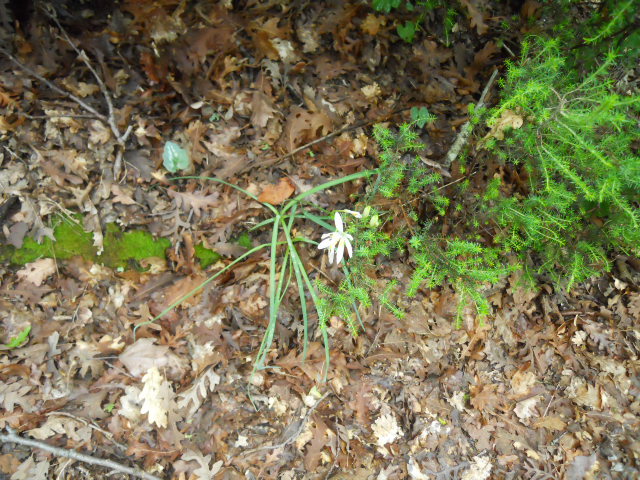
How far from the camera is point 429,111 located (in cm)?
288

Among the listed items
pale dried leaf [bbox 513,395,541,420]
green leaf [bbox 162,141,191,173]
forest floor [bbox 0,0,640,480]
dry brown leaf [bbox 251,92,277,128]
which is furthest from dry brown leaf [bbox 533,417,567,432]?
green leaf [bbox 162,141,191,173]

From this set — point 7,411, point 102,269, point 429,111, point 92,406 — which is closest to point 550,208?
point 429,111

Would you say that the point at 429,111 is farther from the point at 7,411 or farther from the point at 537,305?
the point at 7,411

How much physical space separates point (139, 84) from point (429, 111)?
2.18 metres

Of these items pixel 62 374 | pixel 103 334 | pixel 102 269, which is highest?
pixel 102 269

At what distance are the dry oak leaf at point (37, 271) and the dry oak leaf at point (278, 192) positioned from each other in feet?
5.24

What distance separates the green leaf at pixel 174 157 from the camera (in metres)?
2.68

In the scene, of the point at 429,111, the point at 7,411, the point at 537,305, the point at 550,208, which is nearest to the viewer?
the point at 550,208

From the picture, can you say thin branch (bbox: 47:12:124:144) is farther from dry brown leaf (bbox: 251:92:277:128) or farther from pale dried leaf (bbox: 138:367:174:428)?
pale dried leaf (bbox: 138:367:174:428)

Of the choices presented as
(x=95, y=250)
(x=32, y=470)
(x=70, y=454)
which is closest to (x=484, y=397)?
(x=70, y=454)

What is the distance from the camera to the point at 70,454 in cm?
267

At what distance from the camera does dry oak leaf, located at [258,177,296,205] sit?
2770 millimetres

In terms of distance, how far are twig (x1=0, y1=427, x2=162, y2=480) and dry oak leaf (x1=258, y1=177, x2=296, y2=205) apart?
7.15 ft

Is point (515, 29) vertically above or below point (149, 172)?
above
